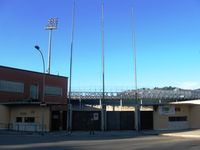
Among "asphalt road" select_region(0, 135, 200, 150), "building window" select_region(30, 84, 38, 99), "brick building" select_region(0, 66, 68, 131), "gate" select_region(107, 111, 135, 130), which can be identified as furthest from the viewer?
"building window" select_region(30, 84, 38, 99)

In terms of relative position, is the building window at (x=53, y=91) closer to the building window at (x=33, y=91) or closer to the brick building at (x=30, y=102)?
the brick building at (x=30, y=102)

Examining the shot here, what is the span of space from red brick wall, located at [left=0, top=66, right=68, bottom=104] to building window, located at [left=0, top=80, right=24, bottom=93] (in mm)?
465

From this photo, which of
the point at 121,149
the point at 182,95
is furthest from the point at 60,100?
the point at 121,149

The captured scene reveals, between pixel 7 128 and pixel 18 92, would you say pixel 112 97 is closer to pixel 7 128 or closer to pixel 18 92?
pixel 18 92

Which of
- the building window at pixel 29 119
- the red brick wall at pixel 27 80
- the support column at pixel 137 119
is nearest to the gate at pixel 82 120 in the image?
the support column at pixel 137 119

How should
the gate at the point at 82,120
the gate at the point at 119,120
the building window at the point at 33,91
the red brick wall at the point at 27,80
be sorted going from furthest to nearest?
the building window at the point at 33,91, the red brick wall at the point at 27,80, the gate at the point at 119,120, the gate at the point at 82,120

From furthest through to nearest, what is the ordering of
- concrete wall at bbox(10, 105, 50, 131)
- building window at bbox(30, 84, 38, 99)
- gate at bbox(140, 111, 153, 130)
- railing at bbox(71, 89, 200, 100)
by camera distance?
railing at bbox(71, 89, 200, 100) < building window at bbox(30, 84, 38, 99) < gate at bbox(140, 111, 153, 130) < concrete wall at bbox(10, 105, 50, 131)

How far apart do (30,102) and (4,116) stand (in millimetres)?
5375

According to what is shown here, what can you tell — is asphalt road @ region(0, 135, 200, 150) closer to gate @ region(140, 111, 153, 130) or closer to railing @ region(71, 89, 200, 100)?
gate @ region(140, 111, 153, 130)

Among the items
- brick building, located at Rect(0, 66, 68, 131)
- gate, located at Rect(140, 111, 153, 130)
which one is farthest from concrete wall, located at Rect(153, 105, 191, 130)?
brick building, located at Rect(0, 66, 68, 131)

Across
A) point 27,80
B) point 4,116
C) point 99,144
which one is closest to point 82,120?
point 4,116

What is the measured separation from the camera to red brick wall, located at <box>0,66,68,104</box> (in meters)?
59.4

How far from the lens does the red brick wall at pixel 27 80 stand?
59.4 m

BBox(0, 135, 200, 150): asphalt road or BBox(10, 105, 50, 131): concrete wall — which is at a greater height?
BBox(10, 105, 50, 131): concrete wall
